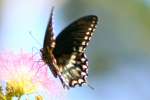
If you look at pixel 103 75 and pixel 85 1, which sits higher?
pixel 85 1

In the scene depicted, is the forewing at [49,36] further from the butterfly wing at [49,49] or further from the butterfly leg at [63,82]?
the butterfly leg at [63,82]

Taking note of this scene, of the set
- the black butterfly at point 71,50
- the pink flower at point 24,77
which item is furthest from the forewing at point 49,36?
the pink flower at point 24,77

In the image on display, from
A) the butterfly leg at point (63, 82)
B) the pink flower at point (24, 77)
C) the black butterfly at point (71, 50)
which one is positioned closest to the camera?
the pink flower at point (24, 77)

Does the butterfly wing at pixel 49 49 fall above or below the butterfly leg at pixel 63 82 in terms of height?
above

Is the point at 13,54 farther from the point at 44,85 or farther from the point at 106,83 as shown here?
the point at 106,83

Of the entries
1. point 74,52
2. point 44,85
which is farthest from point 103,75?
point 44,85

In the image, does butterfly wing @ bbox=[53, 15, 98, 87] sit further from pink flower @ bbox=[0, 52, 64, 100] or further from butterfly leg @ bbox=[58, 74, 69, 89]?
pink flower @ bbox=[0, 52, 64, 100]

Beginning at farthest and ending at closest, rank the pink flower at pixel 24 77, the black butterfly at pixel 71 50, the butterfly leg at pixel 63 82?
the black butterfly at pixel 71 50
the butterfly leg at pixel 63 82
the pink flower at pixel 24 77

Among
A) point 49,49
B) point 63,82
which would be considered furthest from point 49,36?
point 63,82

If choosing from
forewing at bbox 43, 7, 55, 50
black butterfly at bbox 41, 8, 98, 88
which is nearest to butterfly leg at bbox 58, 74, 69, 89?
black butterfly at bbox 41, 8, 98, 88
